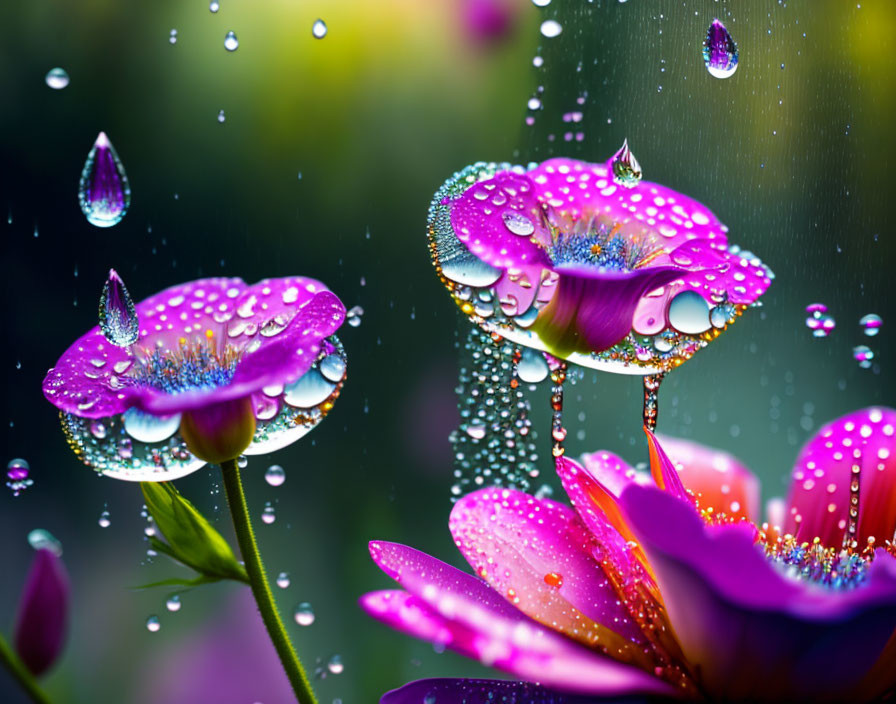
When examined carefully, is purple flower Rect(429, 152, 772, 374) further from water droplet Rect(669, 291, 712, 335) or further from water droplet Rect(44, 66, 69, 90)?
water droplet Rect(44, 66, 69, 90)

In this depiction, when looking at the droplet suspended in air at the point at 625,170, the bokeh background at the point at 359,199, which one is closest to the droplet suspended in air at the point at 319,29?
the bokeh background at the point at 359,199

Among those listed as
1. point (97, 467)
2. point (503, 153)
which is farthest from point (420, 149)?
point (97, 467)

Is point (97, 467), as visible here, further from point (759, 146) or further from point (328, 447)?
point (759, 146)

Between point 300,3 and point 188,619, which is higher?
point 300,3

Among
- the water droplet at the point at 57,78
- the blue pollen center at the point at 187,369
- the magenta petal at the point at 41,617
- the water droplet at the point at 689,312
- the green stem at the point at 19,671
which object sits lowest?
the green stem at the point at 19,671

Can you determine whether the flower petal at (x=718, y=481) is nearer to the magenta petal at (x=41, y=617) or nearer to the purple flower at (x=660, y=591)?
the purple flower at (x=660, y=591)

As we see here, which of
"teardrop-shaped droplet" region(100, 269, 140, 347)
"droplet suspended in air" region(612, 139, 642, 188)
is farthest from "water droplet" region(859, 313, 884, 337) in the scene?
"teardrop-shaped droplet" region(100, 269, 140, 347)

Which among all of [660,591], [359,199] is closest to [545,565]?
[660,591]
